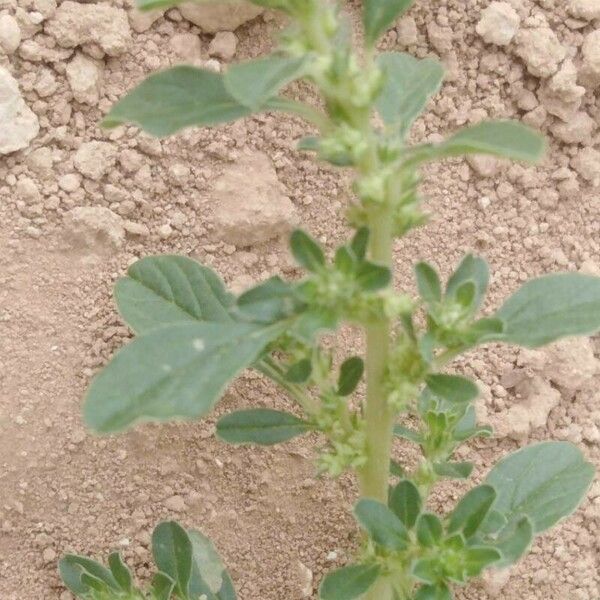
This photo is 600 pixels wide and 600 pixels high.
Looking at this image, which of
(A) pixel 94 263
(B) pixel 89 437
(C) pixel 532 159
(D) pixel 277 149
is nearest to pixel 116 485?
(B) pixel 89 437

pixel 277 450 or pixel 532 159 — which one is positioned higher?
pixel 532 159

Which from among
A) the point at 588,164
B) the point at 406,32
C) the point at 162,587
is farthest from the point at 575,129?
the point at 162,587

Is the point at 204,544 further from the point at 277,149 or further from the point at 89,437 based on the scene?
the point at 277,149

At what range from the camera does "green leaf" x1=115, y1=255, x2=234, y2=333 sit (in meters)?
1.87

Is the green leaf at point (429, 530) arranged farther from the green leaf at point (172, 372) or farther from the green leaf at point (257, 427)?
the green leaf at point (172, 372)

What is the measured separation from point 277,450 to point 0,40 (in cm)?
98

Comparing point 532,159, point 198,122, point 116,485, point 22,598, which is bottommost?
point 22,598

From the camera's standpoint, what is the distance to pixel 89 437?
7.07ft

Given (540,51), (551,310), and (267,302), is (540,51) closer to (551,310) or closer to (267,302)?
(551,310)

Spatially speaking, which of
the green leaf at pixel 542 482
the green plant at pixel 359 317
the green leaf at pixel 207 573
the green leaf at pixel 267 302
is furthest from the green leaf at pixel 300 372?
the green leaf at pixel 207 573

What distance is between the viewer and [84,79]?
2176mm

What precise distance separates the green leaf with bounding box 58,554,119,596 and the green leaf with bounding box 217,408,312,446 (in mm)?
426

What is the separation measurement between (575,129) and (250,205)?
0.75 metres

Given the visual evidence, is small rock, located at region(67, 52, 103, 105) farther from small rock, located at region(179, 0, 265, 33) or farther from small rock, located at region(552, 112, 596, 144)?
small rock, located at region(552, 112, 596, 144)
